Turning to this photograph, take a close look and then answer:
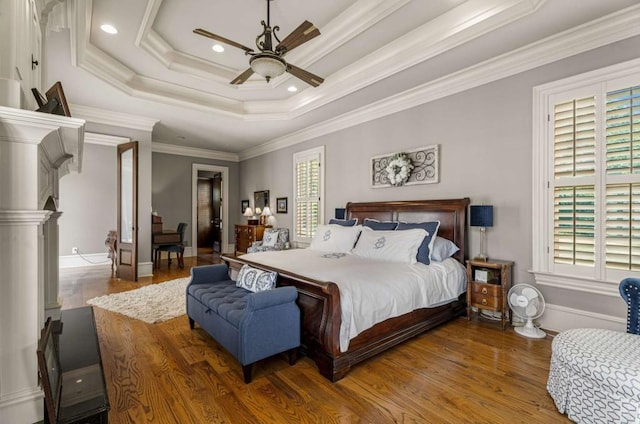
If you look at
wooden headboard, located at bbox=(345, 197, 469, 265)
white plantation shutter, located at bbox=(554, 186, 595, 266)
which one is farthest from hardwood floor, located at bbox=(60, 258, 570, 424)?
wooden headboard, located at bbox=(345, 197, 469, 265)

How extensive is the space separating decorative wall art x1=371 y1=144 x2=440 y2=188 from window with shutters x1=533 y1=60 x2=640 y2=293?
3.83ft

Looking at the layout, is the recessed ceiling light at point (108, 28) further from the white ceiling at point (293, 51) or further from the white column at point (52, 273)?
the white column at point (52, 273)

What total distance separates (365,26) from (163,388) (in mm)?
3643

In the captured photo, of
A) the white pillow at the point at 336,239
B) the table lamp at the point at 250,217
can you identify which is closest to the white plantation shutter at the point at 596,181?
the white pillow at the point at 336,239

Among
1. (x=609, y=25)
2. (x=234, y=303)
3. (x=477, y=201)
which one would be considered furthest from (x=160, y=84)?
(x=609, y=25)

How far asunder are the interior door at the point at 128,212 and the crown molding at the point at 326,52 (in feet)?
4.67

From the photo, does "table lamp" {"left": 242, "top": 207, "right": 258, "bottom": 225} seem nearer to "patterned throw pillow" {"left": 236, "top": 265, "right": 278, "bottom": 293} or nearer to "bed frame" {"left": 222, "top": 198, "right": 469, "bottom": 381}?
"bed frame" {"left": 222, "top": 198, "right": 469, "bottom": 381}

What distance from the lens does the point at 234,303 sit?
2541mm

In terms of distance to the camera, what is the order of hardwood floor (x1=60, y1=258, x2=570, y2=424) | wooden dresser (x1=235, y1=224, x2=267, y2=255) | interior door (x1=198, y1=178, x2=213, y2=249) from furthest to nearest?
1. interior door (x1=198, y1=178, x2=213, y2=249)
2. wooden dresser (x1=235, y1=224, x2=267, y2=255)
3. hardwood floor (x1=60, y1=258, x2=570, y2=424)

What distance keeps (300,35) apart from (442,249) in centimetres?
265

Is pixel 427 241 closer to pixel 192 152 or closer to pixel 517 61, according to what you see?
pixel 517 61

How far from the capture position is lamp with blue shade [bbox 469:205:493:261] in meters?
3.31

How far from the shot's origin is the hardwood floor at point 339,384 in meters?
1.87

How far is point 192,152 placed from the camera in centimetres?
801
